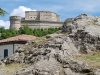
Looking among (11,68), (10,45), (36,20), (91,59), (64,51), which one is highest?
(64,51)

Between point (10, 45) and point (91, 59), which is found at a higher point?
point (91, 59)

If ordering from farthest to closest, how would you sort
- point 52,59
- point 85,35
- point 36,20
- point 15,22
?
point 36,20 → point 15,22 → point 85,35 → point 52,59

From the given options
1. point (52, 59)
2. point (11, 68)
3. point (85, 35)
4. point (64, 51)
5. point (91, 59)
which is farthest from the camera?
point (85, 35)

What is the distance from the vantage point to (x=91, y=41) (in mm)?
12430

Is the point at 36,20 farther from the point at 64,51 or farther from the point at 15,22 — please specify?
the point at 64,51

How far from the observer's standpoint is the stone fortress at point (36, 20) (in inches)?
5984

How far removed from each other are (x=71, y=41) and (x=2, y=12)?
5.24 meters

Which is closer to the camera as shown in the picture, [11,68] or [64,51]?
[64,51]

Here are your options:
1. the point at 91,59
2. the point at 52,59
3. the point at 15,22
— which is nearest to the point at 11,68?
the point at 52,59

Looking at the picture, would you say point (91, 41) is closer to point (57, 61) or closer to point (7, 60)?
point (57, 61)

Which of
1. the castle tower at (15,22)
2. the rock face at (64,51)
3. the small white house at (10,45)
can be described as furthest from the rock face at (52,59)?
the castle tower at (15,22)

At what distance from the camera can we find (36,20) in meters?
161

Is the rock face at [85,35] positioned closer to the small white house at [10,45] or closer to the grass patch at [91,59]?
the grass patch at [91,59]

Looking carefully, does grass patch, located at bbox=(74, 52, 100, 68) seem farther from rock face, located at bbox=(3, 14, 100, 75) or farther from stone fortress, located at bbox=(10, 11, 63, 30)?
stone fortress, located at bbox=(10, 11, 63, 30)
